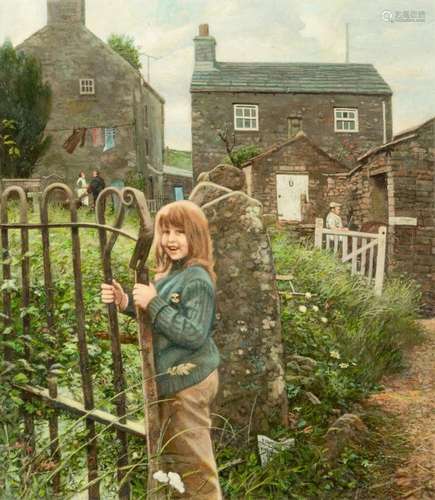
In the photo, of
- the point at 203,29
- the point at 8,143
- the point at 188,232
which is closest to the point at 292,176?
the point at 203,29

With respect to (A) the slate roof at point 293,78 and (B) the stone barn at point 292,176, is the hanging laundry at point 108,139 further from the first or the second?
(B) the stone barn at point 292,176

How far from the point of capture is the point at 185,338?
2355 millimetres

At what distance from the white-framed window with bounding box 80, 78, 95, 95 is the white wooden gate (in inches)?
91.2

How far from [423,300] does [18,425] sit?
4.03m

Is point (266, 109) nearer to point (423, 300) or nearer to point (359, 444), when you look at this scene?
point (423, 300)

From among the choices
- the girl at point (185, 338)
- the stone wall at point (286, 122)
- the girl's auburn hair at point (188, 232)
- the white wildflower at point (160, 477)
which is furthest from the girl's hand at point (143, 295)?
the stone wall at point (286, 122)

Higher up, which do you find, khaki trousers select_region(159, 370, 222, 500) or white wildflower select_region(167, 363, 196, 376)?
white wildflower select_region(167, 363, 196, 376)

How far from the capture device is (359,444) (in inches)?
124

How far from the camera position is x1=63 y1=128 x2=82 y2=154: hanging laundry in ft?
13.8

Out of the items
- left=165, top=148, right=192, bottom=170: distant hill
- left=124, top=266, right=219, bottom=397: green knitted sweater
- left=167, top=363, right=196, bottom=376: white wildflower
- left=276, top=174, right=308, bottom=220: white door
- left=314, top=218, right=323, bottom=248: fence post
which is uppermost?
left=165, top=148, right=192, bottom=170: distant hill

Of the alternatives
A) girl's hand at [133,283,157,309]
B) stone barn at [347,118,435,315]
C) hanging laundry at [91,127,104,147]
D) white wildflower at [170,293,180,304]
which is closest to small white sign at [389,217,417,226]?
stone barn at [347,118,435,315]

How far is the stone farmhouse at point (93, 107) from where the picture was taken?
Answer: 156 inches

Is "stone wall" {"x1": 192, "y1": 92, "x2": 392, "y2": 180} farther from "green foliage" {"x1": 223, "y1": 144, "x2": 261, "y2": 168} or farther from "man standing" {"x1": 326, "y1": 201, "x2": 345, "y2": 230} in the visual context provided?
"man standing" {"x1": 326, "y1": 201, "x2": 345, "y2": 230}

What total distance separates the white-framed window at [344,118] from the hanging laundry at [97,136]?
2.53m
